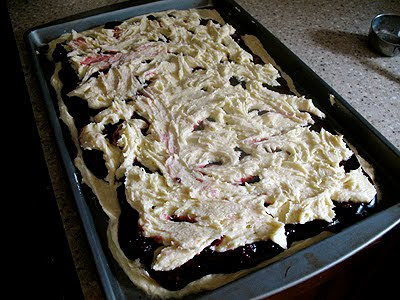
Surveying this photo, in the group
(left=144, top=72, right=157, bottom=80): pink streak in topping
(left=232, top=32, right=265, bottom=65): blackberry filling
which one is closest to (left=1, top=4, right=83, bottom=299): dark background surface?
(left=144, top=72, right=157, bottom=80): pink streak in topping

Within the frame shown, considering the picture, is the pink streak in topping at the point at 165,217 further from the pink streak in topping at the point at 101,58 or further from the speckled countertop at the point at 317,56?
the pink streak in topping at the point at 101,58

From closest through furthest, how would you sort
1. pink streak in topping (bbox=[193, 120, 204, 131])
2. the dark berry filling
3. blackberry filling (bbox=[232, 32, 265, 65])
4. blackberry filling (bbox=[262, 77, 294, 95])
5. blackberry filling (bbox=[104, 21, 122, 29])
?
the dark berry filling
pink streak in topping (bbox=[193, 120, 204, 131])
blackberry filling (bbox=[262, 77, 294, 95])
blackberry filling (bbox=[232, 32, 265, 65])
blackberry filling (bbox=[104, 21, 122, 29])

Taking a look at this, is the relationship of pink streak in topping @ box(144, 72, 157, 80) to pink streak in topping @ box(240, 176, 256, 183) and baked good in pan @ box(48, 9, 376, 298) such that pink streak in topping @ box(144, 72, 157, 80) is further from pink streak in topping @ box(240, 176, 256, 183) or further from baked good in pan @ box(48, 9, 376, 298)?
pink streak in topping @ box(240, 176, 256, 183)

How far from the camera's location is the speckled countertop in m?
1.08

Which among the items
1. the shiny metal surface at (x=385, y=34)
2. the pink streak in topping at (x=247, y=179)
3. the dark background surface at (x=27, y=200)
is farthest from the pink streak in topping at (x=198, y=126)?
the shiny metal surface at (x=385, y=34)

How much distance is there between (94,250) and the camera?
0.91 m

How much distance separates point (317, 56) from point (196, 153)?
2.36 feet

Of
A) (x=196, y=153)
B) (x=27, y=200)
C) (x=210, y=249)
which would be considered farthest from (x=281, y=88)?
(x=27, y=200)

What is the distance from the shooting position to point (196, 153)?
1165 mm

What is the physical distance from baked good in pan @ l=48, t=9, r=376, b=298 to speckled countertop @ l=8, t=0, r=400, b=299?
0.26ft

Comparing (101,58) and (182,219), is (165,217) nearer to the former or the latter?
(182,219)

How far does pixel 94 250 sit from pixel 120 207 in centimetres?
16

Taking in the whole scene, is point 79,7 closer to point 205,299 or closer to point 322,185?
point 322,185

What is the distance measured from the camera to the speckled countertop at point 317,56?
1.08m
